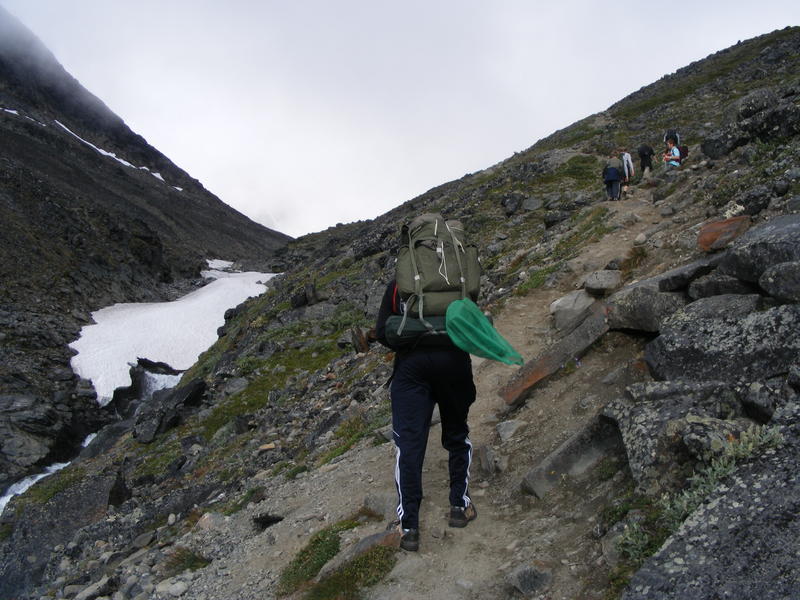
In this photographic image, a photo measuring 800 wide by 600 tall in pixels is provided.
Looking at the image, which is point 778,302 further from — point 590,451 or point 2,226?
point 2,226

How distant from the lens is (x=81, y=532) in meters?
15.0

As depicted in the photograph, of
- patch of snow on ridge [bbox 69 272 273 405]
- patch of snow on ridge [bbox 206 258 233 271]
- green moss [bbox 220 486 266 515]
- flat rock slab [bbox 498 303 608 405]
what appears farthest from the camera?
patch of snow on ridge [bbox 206 258 233 271]

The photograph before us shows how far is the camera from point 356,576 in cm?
525

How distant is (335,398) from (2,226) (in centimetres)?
7129

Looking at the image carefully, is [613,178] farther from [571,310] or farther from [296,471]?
[296,471]

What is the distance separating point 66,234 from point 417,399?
80831mm

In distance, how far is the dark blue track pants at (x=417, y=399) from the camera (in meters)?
5.27

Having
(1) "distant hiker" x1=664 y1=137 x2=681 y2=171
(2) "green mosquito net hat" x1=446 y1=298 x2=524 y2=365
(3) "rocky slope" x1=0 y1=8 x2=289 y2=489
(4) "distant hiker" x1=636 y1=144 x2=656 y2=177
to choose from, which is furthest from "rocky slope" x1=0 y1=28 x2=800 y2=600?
(3) "rocky slope" x1=0 y1=8 x2=289 y2=489

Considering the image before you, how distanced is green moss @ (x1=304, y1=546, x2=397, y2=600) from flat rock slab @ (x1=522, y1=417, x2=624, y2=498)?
166cm

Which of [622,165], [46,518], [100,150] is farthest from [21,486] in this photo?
[100,150]

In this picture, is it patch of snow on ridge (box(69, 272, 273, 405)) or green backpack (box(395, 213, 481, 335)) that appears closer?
green backpack (box(395, 213, 481, 335))

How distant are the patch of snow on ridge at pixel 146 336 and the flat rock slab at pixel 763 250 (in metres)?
44.3

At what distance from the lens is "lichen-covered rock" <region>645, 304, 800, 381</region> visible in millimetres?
4766

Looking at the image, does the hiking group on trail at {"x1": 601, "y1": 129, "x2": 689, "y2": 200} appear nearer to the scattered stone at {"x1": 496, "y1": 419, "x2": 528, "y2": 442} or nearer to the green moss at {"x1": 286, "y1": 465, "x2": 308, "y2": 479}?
the scattered stone at {"x1": 496, "y1": 419, "x2": 528, "y2": 442}
